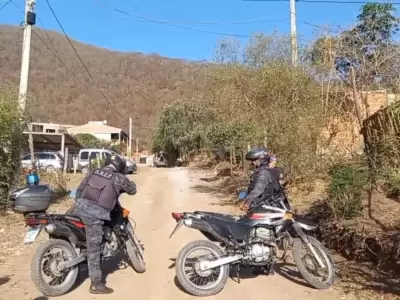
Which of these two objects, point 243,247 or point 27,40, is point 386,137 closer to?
point 243,247

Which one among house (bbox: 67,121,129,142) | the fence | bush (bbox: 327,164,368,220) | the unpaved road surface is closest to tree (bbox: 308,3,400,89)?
the fence

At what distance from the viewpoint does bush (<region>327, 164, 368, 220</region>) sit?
863 cm

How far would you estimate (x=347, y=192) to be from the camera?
8.96m

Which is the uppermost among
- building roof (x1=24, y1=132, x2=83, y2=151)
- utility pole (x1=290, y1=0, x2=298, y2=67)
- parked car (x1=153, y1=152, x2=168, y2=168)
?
utility pole (x1=290, y1=0, x2=298, y2=67)

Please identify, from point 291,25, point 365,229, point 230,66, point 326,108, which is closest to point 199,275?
point 365,229

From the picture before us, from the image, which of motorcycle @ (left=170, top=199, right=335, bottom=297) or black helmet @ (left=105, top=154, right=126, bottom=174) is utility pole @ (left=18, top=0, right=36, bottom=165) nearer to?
black helmet @ (left=105, top=154, right=126, bottom=174)

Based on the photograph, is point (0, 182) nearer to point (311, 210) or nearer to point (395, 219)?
point (311, 210)

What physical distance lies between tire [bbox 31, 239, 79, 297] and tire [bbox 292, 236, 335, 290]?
2.75 m

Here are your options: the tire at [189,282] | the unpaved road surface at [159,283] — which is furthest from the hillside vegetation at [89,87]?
the tire at [189,282]

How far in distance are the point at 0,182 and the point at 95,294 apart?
6.80m

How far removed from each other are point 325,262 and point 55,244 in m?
3.29

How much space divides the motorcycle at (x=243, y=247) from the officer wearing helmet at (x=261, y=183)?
0.43ft

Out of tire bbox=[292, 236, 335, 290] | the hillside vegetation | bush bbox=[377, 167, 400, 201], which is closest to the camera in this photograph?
tire bbox=[292, 236, 335, 290]

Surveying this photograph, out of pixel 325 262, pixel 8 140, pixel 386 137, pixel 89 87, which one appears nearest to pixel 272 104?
pixel 386 137
